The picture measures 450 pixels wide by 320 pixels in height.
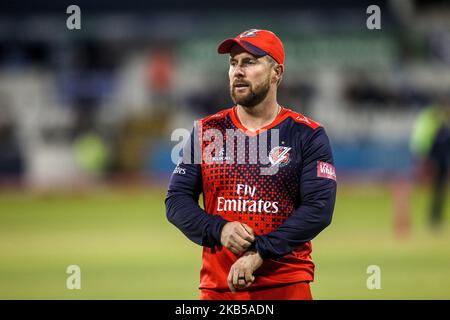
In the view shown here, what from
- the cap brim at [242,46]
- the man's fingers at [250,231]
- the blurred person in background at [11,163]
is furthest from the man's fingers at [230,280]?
the blurred person in background at [11,163]

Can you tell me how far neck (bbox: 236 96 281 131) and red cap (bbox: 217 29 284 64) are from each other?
Answer: 28 centimetres

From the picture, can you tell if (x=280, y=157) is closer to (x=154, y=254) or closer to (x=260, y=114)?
(x=260, y=114)

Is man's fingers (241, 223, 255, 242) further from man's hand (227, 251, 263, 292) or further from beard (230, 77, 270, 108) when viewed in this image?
beard (230, 77, 270, 108)

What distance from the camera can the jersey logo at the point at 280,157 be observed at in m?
5.38

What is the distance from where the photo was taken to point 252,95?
17.7 feet

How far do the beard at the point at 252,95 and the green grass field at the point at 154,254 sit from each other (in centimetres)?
560

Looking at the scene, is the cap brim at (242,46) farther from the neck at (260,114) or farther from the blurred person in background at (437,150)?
the blurred person in background at (437,150)

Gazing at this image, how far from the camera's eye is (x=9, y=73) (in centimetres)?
3725

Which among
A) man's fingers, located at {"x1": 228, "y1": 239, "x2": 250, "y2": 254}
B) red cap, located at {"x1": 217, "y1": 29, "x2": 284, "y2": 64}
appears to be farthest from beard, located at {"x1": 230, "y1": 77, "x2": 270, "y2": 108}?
man's fingers, located at {"x1": 228, "y1": 239, "x2": 250, "y2": 254}

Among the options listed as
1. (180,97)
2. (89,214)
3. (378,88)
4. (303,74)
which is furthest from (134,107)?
(89,214)

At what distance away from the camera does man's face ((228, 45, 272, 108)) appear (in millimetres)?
5332
